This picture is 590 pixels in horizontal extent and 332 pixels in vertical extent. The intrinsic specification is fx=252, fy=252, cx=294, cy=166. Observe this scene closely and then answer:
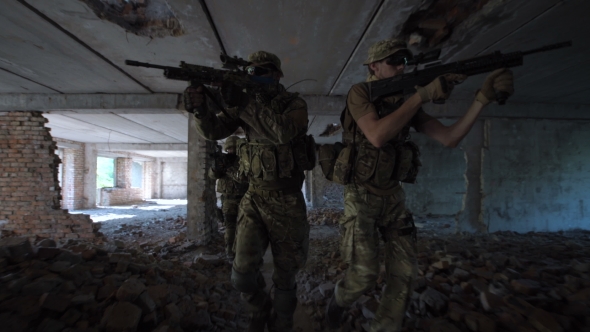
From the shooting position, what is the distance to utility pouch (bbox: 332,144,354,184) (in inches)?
73.4

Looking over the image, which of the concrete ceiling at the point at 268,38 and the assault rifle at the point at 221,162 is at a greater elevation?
the concrete ceiling at the point at 268,38

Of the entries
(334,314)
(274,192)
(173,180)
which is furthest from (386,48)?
(173,180)

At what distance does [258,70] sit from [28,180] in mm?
6137

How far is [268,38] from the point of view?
303cm

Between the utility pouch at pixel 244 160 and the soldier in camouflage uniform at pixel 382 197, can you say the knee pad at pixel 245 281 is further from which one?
the utility pouch at pixel 244 160

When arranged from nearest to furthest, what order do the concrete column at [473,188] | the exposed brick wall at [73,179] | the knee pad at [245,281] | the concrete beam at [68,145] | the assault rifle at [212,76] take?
the assault rifle at [212,76] → the knee pad at [245,281] → the concrete column at [473,188] → the concrete beam at [68,145] → the exposed brick wall at [73,179]

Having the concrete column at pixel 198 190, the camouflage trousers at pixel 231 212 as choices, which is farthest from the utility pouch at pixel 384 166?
the concrete column at pixel 198 190

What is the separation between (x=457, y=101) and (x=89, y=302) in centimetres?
625

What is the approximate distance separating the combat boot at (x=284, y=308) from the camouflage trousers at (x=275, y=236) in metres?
0.04

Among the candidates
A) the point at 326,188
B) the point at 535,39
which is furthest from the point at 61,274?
the point at 326,188

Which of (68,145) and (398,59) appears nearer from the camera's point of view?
(398,59)

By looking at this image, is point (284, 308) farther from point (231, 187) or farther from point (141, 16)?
point (141, 16)

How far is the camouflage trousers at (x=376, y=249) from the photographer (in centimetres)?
170

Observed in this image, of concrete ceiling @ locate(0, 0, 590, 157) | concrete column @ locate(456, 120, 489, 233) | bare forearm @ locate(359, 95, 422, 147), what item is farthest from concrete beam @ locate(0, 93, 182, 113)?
concrete column @ locate(456, 120, 489, 233)
